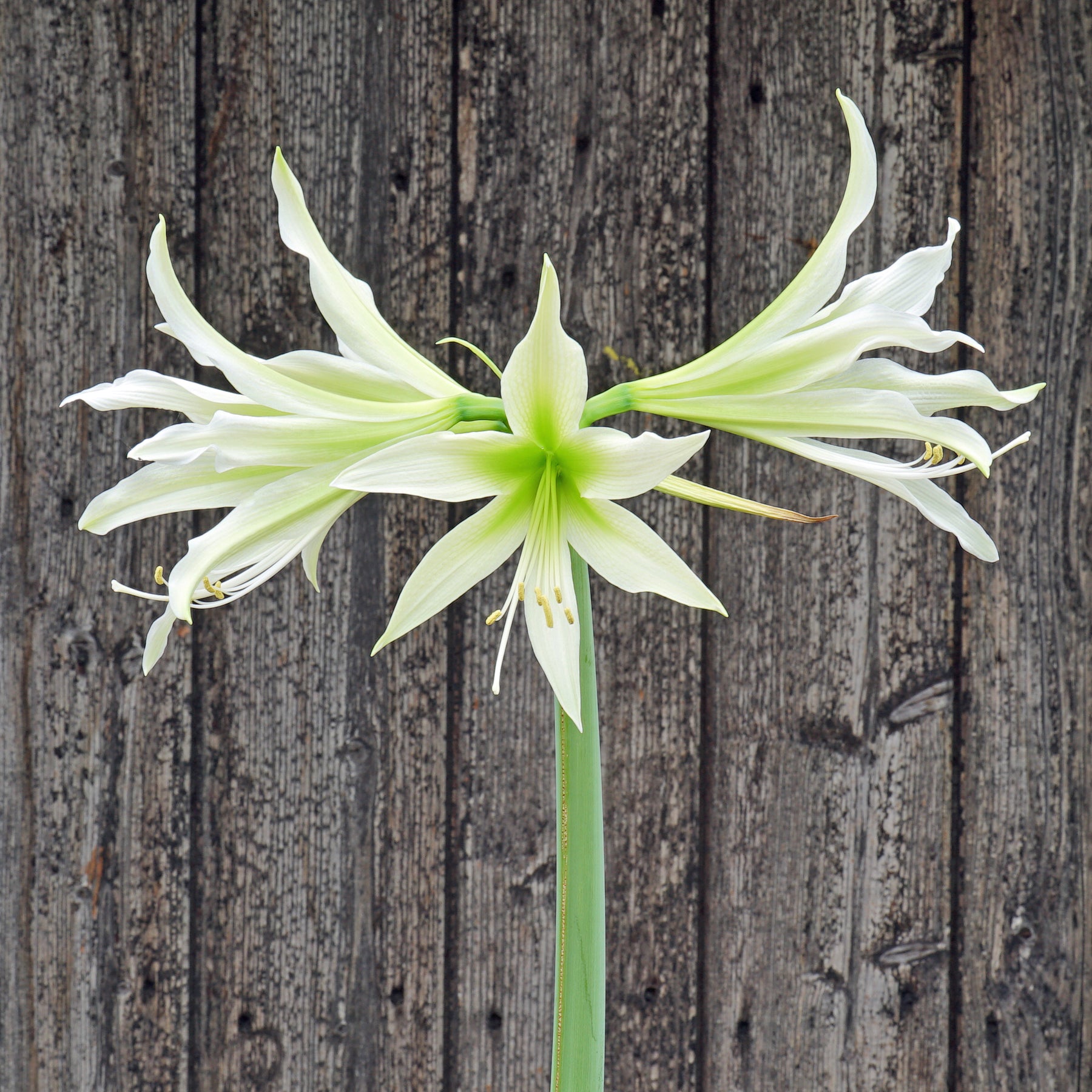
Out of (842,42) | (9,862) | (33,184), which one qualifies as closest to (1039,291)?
(842,42)

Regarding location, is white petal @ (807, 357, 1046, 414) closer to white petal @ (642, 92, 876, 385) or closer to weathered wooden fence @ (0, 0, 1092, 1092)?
white petal @ (642, 92, 876, 385)

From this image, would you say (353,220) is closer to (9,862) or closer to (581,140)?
(581,140)

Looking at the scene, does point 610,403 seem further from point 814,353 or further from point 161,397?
point 161,397

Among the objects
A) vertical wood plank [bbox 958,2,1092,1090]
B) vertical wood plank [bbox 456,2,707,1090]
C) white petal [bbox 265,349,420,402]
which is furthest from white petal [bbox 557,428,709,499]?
vertical wood plank [bbox 958,2,1092,1090]

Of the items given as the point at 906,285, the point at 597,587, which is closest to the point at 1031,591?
the point at 597,587

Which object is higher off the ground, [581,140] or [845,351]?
[581,140]

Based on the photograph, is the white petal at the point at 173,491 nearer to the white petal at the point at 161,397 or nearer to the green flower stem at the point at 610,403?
the white petal at the point at 161,397
